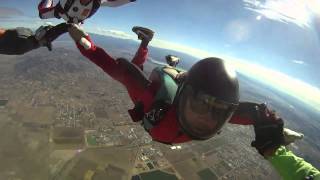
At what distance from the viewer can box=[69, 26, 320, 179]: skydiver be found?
111 inches

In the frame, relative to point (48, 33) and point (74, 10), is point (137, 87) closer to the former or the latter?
point (48, 33)

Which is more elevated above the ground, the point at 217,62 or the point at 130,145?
the point at 217,62

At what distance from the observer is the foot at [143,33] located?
4840 millimetres

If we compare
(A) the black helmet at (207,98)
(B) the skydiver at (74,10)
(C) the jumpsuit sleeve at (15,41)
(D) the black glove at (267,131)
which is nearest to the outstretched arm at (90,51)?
(C) the jumpsuit sleeve at (15,41)

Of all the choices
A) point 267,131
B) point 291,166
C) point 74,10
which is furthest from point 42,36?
point 291,166

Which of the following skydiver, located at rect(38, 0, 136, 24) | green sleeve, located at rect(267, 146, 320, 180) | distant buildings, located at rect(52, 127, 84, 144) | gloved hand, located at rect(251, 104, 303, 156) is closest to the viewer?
green sleeve, located at rect(267, 146, 320, 180)

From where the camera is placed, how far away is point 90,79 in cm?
9431

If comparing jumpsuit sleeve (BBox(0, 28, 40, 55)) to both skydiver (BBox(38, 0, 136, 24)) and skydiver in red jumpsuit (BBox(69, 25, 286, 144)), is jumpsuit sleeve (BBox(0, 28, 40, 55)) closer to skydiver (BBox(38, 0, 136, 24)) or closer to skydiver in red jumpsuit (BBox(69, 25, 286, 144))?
skydiver in red jumpsuit (BBox(69, 25, 286, 144))

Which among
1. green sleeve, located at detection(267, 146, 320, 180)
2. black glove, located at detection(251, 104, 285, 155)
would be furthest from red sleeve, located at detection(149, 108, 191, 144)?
green sleeve, located at detection(267, 146, 320, 180)

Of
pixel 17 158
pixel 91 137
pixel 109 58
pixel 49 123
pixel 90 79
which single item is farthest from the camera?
pixel 90 79

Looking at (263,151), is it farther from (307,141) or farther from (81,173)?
(307,141)

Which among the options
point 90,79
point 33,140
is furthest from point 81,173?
point 90,79

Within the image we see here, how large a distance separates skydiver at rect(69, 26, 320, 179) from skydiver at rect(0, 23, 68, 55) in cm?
28

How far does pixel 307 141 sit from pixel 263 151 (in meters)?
92.1
